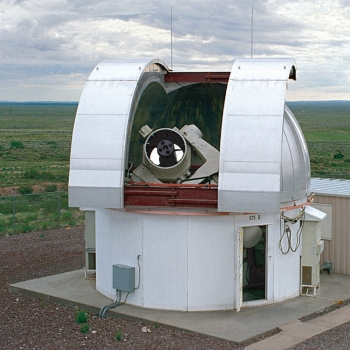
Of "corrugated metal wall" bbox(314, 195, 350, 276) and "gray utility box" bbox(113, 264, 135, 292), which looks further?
"corrugated metal wall" bbox(314, 195, 350, 276)

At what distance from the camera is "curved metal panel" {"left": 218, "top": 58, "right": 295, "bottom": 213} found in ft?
34.4

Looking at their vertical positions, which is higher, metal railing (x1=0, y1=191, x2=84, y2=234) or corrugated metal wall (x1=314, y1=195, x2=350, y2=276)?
corrugated metal wall (x1=314, y1=195, x2=350, y2=276)

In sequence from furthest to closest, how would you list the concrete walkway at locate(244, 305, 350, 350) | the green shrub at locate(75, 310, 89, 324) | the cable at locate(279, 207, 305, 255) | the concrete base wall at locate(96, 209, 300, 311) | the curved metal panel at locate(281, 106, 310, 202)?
1. the cable at locate(279, 207, 305, 255)
2. the curved metal panel at locate(281, 106, 310, 202)
3. the concrete base wall at locate(96, 209, 300, 311)
4. the green shrub at locate(75, 310, 89, 324)
5. the concrete walkway at locate(244, 305, 350, 350)

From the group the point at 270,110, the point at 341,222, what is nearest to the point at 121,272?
the point at 270,110

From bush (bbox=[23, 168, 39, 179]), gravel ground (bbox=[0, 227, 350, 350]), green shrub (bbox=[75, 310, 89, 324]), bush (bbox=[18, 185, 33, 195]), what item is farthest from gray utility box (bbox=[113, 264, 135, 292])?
bush (bbox=[23, 168, 39, 179])

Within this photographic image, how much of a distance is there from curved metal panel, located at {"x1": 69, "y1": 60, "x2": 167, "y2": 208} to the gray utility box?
1.21 meters

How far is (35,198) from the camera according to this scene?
30.3m

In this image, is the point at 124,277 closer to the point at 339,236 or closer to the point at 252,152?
the point at 252,152

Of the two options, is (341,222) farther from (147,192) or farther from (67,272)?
(67,272)

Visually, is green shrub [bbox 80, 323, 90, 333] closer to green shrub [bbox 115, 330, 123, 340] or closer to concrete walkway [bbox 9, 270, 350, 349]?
green shrub [bbox 115, 330, 123, 340]

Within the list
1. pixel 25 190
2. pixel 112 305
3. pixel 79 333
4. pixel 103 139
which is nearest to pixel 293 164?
pixel 103 139

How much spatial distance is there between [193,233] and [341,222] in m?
4.45

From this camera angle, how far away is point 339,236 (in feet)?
46.6

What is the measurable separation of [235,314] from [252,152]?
2866 millimetres
